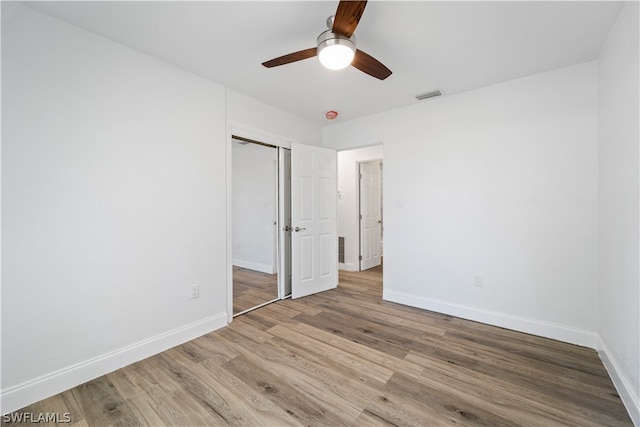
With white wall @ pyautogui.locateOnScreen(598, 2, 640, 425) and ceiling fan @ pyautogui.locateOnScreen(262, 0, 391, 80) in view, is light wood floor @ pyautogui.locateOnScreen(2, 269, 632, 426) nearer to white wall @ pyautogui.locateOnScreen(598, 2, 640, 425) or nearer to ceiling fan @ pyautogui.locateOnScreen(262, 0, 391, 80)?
white wall @ pyautogui.locateOnScreen(598, 2, 640, 425)

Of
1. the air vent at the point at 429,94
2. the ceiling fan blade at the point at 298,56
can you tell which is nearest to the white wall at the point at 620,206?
the air vent at the point at 429,94

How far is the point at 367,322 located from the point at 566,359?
5.49ft

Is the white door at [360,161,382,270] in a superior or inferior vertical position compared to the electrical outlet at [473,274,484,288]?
superior

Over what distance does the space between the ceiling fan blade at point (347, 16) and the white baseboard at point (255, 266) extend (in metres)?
4.05

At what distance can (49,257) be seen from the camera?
5.81ft

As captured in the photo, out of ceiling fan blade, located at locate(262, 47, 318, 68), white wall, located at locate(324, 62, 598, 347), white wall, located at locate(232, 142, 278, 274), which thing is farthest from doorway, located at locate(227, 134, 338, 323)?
ceiling fan blade, located at locate(262, 47, 318, 68)

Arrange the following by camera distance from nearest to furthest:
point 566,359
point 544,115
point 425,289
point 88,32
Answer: point 88,32 → point 566,359 → point 544,115 → point 425,289

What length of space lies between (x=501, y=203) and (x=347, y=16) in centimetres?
238

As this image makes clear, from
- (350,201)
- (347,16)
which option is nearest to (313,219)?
(350,201)

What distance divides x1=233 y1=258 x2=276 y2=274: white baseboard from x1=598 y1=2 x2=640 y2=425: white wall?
4.24 metres

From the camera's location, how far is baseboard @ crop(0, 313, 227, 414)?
164 centimetres

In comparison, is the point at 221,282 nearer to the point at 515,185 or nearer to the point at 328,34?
the point at 328,34

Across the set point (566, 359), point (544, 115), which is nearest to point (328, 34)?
point (544, 115)

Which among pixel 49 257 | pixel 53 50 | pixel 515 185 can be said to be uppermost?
pixel 53 50
